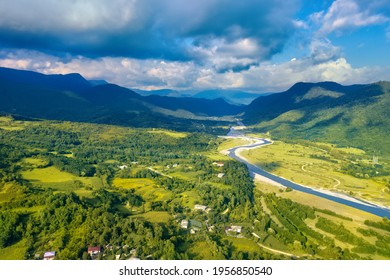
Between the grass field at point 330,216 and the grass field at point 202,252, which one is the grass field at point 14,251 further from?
the grass field at point 330,216

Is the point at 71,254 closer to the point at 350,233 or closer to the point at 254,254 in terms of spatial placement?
the point at 254,254

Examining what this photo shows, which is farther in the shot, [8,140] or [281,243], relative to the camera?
[8,140]

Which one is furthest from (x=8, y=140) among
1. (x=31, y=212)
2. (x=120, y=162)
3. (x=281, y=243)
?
(x=281, y=243)

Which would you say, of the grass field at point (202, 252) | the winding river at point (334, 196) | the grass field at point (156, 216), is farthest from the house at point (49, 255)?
the winding river at point (334, 196)

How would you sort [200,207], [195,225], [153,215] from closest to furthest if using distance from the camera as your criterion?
[195,225], [153,215], [200,207]

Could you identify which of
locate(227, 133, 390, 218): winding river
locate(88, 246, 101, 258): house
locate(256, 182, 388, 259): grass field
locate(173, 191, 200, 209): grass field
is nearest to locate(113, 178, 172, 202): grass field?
locate(173, 191, 200, 209): grass field

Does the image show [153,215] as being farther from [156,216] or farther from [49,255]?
[49,255]

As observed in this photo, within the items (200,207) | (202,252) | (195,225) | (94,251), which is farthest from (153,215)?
(94,251)

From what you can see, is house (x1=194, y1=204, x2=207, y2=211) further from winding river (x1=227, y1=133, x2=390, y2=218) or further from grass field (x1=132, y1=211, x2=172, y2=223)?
winding river (x1=227, y1=133, x2=390, y2=218)
